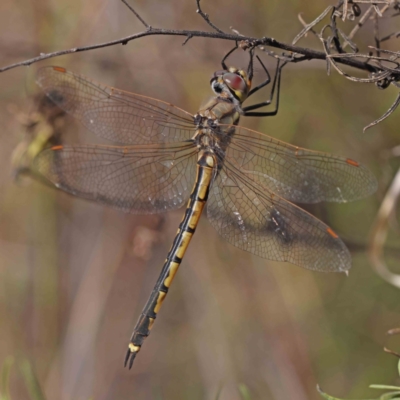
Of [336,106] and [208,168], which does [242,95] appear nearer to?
[208,168]

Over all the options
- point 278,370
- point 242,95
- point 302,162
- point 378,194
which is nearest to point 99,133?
point 242,95

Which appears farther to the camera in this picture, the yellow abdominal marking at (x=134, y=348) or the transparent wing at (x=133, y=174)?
the transparent wing at (x=133, y=174)

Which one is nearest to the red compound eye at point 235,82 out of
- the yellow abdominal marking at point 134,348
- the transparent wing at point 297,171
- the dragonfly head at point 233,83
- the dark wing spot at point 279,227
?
the dragonfly head at point 233,83

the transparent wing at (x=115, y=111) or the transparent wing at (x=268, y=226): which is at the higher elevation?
the transparent wing at (x=115, y=111)

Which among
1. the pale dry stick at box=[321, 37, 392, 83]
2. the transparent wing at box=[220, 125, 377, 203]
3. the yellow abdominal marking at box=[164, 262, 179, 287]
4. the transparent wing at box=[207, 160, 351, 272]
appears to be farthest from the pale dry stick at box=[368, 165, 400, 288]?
the pale dry stick at box=[321, 37, 392, 83]

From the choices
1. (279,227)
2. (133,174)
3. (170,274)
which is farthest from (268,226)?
(133,174)

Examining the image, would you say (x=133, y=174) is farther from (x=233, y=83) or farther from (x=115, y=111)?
(x=233, y=83)

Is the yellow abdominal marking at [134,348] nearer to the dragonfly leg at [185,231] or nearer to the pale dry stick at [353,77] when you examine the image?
the dragonfly leg at [185,231]
